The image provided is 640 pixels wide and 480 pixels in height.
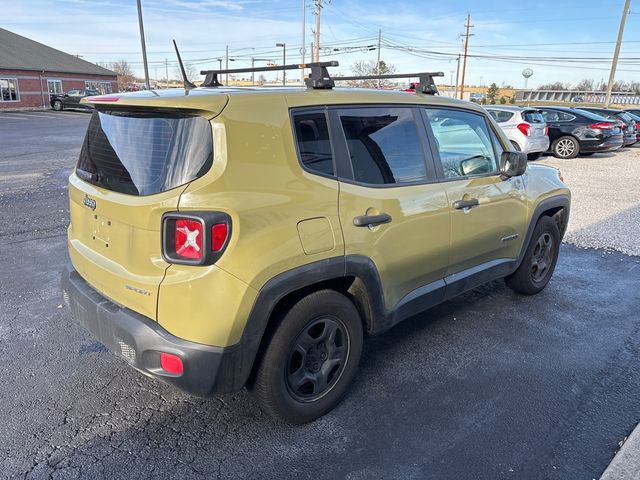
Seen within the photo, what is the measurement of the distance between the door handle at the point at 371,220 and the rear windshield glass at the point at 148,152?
89cm

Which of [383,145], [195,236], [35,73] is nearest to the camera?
[195,236]

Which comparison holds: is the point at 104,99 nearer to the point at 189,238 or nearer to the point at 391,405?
the point at 189,238

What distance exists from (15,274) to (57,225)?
1.94 meters

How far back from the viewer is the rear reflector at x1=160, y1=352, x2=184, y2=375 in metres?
2.31

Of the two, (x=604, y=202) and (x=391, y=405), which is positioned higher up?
(x=604, y=202)

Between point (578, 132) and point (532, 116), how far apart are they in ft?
8.56

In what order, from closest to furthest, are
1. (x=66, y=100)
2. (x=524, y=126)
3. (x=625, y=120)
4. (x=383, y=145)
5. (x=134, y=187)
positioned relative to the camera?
(x=134, y=187), (x=383, y=145), (x=524, y=126), (x=625, y=120), (x=66, y=100)

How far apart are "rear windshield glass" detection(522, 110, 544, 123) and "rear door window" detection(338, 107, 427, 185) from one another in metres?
11.9

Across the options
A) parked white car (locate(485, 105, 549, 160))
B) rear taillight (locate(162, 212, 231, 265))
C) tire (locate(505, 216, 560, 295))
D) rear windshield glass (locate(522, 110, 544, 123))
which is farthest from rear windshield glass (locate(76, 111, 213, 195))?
rear windshield glass (locate(522, 110, 544, 123))

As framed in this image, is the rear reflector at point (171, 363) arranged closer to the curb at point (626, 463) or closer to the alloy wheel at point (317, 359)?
the alloy wheel at point (317, 359)

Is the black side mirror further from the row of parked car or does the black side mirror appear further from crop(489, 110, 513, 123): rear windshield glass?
the row of parked car

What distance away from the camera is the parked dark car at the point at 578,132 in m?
15.4

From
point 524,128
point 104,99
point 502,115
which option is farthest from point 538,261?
point 502,115

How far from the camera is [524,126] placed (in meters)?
13.6
